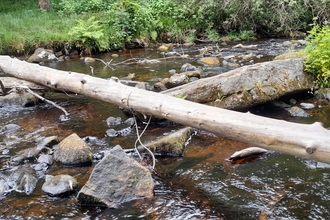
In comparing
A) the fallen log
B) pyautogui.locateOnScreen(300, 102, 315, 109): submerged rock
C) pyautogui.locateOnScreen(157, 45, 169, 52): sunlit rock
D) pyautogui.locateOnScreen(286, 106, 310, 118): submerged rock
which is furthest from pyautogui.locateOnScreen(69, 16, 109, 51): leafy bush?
pyautogui.locateOnScreen(286, 106, 310, 118): submerged rock

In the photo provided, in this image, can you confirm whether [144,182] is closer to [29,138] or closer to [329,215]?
[329,215]

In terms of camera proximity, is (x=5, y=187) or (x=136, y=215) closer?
(x=136, y=215)

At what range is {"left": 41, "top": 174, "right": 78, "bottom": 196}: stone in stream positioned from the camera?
476 cm

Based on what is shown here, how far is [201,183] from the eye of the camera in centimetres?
499

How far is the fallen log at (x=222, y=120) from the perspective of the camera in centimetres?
393

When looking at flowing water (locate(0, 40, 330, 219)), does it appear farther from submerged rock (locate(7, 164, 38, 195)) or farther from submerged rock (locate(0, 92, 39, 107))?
submerged rock (locate(0, 92, 39, 107))

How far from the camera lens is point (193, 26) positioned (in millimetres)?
17844

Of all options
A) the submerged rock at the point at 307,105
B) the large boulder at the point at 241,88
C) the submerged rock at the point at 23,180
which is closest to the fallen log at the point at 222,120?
the large boulder at the point at 241,88

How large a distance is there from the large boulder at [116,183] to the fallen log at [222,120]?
1042 millimetres

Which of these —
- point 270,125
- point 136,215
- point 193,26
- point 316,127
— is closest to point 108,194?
point 136,215

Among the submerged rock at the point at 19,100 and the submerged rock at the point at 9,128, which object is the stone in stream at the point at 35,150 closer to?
the submerged rock at the point at 9,128

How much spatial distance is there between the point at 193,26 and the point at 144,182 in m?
14.1

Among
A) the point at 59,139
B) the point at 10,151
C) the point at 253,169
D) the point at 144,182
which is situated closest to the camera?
the point at 144,182

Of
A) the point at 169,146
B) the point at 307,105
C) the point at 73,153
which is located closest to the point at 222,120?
the point at 169,146
